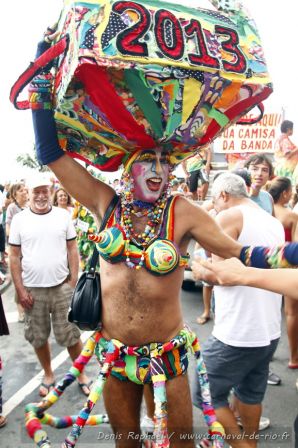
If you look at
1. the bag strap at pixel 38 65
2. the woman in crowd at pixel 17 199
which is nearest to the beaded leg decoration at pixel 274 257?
the bag strap at pixel 38 65

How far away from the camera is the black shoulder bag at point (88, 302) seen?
2.13m

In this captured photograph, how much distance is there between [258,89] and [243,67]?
0.15 m

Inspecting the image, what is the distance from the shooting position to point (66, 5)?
5.74 feet

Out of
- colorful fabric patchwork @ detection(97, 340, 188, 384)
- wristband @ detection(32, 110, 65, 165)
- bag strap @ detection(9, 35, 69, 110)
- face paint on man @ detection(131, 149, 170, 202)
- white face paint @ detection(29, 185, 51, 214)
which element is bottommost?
colorful fabric patchwork @ detection(97, 340, 188, 384)

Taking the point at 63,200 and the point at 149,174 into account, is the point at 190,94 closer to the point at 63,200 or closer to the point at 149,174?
the point at 149,174

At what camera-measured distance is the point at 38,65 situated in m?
1.84

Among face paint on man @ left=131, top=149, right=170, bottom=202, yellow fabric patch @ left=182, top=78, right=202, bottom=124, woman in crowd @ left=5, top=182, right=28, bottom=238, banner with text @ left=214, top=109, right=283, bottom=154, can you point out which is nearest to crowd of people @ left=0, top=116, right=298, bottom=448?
face paint on man @ left=131, top=149, right=170, bottom=202

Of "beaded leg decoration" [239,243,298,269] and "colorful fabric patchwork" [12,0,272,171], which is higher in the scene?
"colorful fabric patchwork" [12,0,272,171]

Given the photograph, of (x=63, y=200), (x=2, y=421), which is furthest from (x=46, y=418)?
(x=63, y=200)

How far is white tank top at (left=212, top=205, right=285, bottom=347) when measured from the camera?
2588 mm

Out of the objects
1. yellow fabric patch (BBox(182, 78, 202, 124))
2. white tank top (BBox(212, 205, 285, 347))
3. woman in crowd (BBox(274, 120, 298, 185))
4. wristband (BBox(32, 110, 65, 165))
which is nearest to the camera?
yellow fabric patch (BBox(182, 78, 202, 124))

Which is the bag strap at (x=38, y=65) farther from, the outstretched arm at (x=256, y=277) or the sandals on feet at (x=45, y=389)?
the sandals on feet at (x=45, y=389)

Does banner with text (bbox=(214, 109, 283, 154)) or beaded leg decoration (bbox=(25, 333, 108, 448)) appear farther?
banner with text (bbox=(214, 109, 283, 154))

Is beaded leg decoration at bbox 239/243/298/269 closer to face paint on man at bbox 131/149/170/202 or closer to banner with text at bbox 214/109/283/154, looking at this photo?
face paint on man at bbox 131/149/170/202
